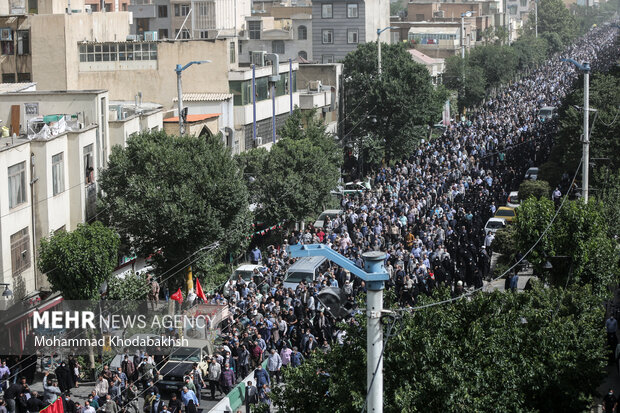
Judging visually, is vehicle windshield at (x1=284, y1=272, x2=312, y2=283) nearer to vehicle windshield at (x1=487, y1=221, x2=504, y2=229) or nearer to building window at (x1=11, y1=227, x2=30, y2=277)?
building window at (x1=11, y1=227, x2=30, y2=277)

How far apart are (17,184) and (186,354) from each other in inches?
356

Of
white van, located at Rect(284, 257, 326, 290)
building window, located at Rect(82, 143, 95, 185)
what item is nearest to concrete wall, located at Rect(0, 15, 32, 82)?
building window, located at Rect(82, 143, 95, 185)

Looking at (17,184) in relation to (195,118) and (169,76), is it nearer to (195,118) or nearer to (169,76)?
(195,118)

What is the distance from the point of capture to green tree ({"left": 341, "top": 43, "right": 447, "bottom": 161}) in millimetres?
56719

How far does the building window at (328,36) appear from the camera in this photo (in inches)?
3386

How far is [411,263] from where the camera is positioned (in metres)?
30.3

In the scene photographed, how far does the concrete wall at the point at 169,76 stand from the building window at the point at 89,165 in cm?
1633

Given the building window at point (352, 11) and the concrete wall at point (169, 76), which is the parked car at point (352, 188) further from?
the building window at point (352, 11)

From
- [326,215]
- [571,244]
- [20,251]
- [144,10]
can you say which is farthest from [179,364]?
[144,10]

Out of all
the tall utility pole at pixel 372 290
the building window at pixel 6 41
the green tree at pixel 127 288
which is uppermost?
the building window at pixel 6 41

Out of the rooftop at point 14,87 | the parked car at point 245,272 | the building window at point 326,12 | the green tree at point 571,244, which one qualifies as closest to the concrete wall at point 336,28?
the building window at point 326,12

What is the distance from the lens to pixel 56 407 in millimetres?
20641

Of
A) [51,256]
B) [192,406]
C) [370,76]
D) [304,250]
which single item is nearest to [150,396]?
[192,406]

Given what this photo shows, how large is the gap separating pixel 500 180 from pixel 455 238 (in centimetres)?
1164
